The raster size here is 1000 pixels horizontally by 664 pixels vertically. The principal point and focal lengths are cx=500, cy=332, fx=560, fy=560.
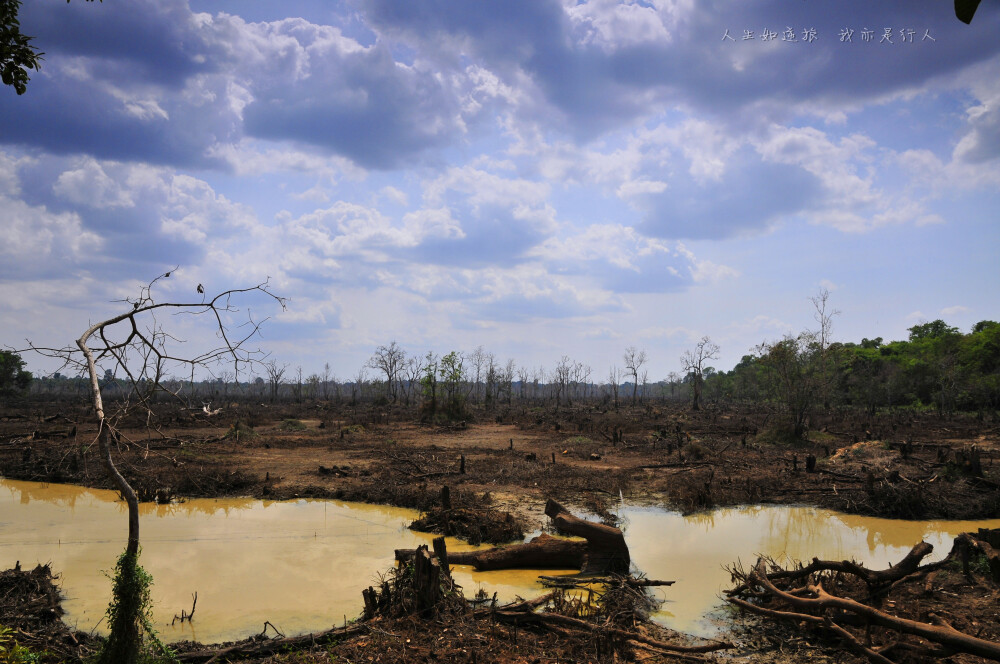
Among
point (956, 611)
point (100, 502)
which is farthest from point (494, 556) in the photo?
point (100, 502)

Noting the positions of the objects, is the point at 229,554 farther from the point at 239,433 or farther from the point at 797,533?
the point at 239,433

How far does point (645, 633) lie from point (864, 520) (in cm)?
1069

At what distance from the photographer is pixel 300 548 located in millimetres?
11758

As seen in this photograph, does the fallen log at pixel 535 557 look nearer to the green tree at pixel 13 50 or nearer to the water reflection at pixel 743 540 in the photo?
the water reflection at pixel 743 540

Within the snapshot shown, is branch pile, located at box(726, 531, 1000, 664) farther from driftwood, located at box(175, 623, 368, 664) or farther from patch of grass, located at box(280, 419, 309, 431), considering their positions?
patch of grass, located at box(280, 419, 309, 431)

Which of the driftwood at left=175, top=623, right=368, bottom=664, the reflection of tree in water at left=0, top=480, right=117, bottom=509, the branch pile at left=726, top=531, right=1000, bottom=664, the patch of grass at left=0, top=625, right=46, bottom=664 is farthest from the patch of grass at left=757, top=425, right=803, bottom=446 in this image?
the patch of grass at left=0, top=625, right=46, bottom=664

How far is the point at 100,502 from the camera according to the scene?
16.5 meters

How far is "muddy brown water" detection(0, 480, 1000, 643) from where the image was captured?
852 cm

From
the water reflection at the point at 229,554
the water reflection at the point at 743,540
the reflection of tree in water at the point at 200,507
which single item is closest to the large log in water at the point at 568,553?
the water reflection at the point at 229,554

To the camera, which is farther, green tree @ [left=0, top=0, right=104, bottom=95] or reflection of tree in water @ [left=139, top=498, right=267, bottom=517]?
reflection of tree in water @ [left=139, top=498, right=267, bottom=517]

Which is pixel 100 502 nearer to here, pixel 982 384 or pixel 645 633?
pixel 645 633

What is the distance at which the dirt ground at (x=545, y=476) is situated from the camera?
21.7ft

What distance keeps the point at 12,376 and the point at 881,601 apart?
2786 inches

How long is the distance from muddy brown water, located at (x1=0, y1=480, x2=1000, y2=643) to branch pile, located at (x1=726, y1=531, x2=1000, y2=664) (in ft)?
3.75
